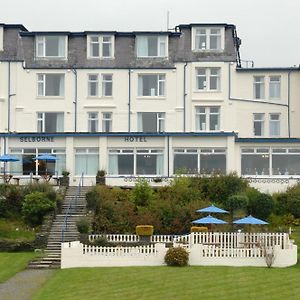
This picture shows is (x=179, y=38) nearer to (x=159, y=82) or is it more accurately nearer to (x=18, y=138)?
(x=159, y=82)

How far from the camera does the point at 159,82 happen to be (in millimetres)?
60250

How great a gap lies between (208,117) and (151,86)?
463cm

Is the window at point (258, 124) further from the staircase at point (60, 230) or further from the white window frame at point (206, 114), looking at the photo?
the staircase at point (60, 230)

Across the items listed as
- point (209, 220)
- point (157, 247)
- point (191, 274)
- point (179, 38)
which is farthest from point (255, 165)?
point (191, 274)

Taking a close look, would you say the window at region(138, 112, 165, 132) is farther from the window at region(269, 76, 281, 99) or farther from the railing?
the railing

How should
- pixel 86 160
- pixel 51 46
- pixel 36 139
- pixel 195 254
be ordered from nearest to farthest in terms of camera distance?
pixel 195 254
pixel 86 160
pixel 36 139
pixel 51 46

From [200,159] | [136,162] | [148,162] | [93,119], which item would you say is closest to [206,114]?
[200,159]

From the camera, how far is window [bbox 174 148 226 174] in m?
55.7

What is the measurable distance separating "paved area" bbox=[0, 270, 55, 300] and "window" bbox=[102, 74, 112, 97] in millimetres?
25602

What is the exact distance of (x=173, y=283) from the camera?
30.9 metres

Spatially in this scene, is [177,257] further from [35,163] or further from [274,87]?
[274,87]

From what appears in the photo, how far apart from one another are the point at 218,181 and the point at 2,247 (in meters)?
14.0

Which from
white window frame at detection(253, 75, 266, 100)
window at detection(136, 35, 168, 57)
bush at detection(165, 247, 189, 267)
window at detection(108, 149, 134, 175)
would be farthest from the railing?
white window frame at detection(253, 75, 266, 100)

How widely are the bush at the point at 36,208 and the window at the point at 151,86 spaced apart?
51.6ft
